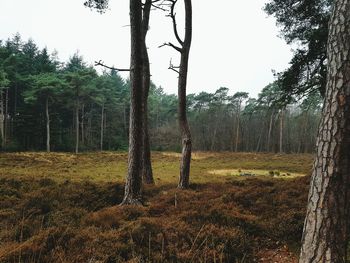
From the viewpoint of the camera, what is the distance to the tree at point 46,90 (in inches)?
1403

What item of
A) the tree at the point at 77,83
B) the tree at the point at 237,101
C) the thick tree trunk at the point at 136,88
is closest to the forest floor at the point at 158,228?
the thick tree trunk at the point at 136,88

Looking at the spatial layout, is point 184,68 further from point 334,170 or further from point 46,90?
point 46,90

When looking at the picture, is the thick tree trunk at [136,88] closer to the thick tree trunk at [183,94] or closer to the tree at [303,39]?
the thick tree trunk at [183,94]

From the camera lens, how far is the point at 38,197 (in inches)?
278

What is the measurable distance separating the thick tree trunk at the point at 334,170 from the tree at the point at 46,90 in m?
36.9

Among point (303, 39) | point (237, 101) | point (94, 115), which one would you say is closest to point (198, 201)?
point (303, 39)

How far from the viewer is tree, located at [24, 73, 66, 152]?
117 ft

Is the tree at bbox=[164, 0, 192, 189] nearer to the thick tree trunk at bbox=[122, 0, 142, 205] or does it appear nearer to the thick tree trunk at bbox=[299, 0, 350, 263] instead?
the thick tree trunk at bbox=[122, 0, 142, 205]

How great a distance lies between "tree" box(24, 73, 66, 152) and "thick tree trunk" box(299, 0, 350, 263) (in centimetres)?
3694

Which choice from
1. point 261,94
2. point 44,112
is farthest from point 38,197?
point 261,94

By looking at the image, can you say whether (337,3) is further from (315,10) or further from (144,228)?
(315,10)

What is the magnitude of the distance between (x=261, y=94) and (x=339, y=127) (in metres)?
49.0

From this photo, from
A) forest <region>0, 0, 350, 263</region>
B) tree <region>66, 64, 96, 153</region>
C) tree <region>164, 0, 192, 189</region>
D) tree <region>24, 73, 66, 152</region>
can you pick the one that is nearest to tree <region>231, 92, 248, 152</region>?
tree <region>66, 64, 96, 153</region>

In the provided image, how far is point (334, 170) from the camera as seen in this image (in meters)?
2.76
